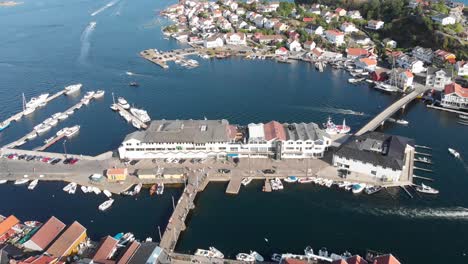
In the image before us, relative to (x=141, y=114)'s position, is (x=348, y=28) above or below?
above

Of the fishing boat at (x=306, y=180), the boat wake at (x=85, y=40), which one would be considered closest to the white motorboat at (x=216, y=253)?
the fishing boat at (x=306, y=180)

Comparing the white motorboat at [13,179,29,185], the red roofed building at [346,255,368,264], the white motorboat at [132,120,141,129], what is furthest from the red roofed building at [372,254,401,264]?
the white motorboat at [13,179,29,185]

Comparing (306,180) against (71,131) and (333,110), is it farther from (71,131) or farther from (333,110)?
(71,131)

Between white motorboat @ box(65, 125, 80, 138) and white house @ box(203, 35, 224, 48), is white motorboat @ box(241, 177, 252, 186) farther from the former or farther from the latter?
white house @ box(203, 35, 224, 48)

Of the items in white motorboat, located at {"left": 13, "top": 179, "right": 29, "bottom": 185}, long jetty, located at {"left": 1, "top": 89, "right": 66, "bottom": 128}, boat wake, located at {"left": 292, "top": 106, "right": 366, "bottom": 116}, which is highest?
boat wake, located at {"left": 292, "top": 106, "right": 366, "bottom": 116}

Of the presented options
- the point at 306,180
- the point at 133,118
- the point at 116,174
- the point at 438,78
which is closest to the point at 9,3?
the point at 133,118

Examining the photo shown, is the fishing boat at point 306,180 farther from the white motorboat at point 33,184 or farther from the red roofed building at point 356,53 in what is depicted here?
the red roofed building at point 356,53

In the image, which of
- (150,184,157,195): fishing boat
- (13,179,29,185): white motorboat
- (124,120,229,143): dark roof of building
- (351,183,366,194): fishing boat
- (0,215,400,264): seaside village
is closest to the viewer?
(0,215,400,264): seaside village
